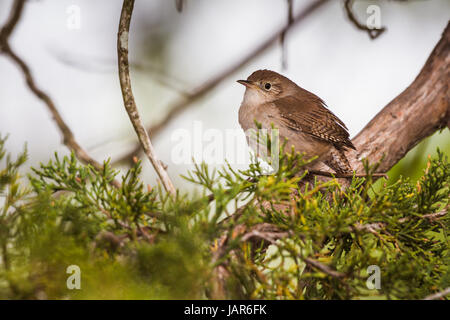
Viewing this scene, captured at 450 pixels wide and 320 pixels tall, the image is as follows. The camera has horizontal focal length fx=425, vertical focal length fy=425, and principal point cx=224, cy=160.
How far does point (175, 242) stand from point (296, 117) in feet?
4.11

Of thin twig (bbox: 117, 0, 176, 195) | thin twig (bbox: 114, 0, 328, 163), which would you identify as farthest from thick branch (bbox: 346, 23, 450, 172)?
thin twig (bbox: 117, 0, 176, 195)

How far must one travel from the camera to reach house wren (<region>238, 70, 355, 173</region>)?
1848mm

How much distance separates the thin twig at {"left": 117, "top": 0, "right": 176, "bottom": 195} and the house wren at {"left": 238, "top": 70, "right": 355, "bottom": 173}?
2.57 ft

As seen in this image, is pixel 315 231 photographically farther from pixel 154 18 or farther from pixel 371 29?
pixel 154 18

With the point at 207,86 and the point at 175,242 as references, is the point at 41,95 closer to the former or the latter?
the point at 207,86

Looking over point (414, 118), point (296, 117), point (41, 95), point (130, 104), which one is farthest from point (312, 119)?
point (41, 95)

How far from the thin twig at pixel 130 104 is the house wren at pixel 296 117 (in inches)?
30.9

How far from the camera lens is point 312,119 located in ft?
6.40

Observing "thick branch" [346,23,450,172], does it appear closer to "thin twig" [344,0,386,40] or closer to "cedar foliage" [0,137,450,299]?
"thin twig" [344,0,386,40]

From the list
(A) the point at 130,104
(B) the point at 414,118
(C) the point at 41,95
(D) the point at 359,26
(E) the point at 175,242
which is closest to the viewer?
(E) the point at 175,242

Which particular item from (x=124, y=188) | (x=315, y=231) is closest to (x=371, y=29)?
(x=315, y=231)

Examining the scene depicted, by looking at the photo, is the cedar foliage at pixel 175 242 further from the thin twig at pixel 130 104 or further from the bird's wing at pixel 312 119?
the bird's wing at pixel 312 119

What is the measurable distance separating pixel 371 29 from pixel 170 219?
157 cm

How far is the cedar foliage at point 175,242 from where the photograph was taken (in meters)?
0.80
